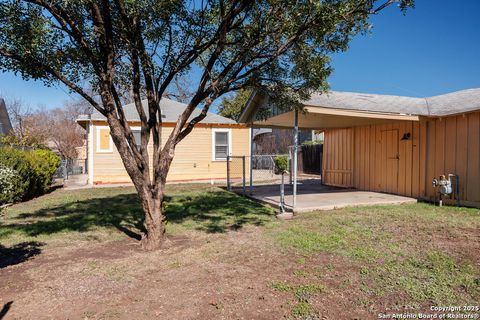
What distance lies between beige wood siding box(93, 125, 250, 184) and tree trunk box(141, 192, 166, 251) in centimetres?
1000

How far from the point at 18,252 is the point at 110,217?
8.12ft

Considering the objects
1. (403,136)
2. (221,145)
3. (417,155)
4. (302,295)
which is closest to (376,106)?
(403,136)

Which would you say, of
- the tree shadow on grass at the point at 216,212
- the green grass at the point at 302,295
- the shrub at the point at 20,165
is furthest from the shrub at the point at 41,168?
the green grass at the point at 302,295

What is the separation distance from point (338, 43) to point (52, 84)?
5.00m

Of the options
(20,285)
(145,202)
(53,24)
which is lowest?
(20,285)

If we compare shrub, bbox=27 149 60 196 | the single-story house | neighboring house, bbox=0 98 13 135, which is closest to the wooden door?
the single-story house

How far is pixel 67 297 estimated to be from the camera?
322 centimetres

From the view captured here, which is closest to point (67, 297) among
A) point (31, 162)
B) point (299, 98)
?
point (299, 98)

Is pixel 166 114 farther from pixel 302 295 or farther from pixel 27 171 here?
pixel 302 295

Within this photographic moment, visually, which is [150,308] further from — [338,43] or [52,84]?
[338,43]

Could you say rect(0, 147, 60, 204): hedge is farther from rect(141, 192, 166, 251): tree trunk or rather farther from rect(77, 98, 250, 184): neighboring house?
rect(141, 192, 166, 251): tree trunk

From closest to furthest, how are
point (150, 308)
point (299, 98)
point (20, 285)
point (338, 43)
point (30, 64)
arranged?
point (150, 308), point (20, 285), point (30, 64), point (338, 43), point (299, 98)

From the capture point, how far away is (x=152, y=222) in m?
4.91

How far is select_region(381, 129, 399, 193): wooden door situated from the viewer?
9992mm
